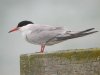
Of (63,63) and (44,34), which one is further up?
(44,34)

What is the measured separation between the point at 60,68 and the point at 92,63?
1.47 feet

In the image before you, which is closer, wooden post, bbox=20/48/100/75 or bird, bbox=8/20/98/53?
wooden post, bbox=20/48/100/75

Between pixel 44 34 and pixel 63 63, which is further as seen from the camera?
Result: pixel 44 34

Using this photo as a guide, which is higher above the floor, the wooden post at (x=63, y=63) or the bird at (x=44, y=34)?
the bird at (x=44, y=34)

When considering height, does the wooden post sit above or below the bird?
A: below

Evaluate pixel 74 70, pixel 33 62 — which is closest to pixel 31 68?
pixel 33 62

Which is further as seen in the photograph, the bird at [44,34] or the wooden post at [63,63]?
the bird at [44,34]

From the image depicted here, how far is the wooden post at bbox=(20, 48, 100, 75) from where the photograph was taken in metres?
3.72

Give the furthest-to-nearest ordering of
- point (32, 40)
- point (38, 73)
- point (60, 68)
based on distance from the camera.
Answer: point (32, 40), point (38, 73), point (60, 68)

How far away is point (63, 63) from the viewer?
3963 millimetres

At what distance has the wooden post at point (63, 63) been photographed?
3.72 metres

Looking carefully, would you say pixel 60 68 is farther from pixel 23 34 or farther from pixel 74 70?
pixel 23 34

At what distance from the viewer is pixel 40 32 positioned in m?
6.43

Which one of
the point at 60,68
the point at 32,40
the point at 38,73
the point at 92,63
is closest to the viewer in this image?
the point at 92,63
